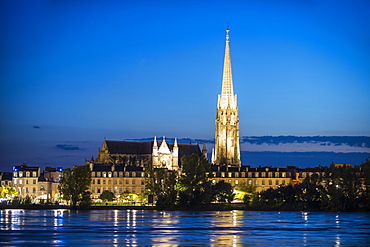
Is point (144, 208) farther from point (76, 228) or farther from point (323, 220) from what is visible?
point (76, 228)

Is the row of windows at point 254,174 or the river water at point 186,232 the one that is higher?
the row of windows at point 254,174

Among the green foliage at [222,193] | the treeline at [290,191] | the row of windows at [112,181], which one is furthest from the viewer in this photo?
the row of windows at [112,181]

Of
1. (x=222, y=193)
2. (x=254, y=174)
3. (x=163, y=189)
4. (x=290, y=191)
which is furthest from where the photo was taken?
(x=254, y=174)

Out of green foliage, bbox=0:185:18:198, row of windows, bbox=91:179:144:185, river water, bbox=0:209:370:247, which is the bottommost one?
river water, bbox=0:209:370:247

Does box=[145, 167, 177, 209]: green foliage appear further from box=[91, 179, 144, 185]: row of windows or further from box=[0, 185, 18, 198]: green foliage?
box=[91, 179, 144, 185]: row of windows

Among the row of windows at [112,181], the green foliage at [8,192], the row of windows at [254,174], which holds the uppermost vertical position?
the row of windows at [254,174]

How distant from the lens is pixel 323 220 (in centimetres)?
9506

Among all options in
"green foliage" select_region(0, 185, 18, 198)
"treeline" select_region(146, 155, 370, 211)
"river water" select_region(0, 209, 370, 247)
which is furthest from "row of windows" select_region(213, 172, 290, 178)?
"river water" select_region(0, 209, 370, 247)

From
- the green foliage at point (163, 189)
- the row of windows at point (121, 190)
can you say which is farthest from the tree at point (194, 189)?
the row of windows at point (121, 190)

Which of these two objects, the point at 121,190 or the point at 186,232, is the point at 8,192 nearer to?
the point at 121,190

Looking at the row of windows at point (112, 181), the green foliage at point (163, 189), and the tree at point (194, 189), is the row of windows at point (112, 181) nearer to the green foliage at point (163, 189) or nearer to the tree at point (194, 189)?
the green foliage at point (163, 189)

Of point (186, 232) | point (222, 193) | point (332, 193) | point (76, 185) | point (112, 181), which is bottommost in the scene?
point (186, 232)

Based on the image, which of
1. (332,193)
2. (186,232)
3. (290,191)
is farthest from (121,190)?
(186,232)

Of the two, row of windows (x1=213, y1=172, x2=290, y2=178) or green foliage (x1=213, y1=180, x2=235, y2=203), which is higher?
row of windows (x1=213, y1=172, x2=290, y2=178)
